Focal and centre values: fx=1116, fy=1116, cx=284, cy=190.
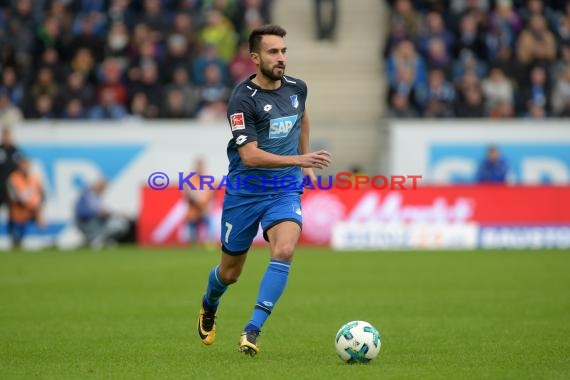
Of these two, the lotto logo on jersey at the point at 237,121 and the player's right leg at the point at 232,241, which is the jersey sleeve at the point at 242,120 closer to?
the lotto logo on jersey at the point at 237,121

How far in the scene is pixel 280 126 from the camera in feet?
30.7

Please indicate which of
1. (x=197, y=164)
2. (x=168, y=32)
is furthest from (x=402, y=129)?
(x=168, y=32)

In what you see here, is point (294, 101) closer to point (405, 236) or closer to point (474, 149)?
point (405, 236)

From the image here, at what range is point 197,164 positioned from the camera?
23.9 meters

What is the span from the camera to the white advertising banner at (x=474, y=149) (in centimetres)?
2450

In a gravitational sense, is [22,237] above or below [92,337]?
below

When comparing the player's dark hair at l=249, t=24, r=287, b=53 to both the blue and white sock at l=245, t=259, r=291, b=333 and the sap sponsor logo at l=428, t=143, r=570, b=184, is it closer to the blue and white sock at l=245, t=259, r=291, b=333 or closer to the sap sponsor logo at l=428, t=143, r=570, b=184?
the blue and white sock at l=245, t=259, r=291, b=333

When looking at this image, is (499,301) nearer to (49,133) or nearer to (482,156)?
(482,156)

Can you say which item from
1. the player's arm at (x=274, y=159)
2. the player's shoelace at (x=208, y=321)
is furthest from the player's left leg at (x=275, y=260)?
the player's shoelace at (x=208, y=321)

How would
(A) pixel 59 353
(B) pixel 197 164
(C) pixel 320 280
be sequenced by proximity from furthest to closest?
(B) pixel 197 164
(C) pixel 320 280
(A) pixel 59 353

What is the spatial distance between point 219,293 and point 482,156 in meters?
15.7

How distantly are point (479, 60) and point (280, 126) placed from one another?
59.5 feet

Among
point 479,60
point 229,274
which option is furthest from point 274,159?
point 479,60

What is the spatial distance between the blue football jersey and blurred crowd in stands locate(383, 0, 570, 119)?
15.9 m
